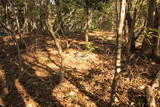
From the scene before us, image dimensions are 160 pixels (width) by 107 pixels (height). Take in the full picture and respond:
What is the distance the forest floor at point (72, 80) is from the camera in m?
6.46

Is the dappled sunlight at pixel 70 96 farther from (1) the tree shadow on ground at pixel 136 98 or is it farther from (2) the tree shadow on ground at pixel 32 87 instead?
(1) the tree shadow on ground at pixel 136 98

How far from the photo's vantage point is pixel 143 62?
28.1ft

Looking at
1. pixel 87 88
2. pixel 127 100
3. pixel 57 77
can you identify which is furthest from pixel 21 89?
pixel 127 100

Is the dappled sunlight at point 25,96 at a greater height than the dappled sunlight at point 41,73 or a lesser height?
lesser

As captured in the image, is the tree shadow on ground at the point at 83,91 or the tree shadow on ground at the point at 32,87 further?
the tree shadow on ground at the point at 32,87

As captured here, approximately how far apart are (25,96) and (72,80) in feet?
6.91

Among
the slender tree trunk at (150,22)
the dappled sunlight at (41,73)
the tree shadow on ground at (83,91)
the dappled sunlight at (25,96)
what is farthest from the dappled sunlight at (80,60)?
the dappled sunlight at (25,96)

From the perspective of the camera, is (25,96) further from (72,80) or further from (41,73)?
(72,80)

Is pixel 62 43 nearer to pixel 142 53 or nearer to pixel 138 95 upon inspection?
pixel 142 53

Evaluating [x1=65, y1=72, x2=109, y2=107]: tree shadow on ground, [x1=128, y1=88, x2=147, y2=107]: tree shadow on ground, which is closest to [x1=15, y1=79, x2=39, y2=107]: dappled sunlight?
[x1=65, y1=72, x2=109, y2=107]: tree shadow on ground

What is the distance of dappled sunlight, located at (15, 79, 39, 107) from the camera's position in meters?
6.46

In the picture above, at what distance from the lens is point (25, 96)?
6.85 meters

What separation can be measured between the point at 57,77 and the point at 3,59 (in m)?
4.53

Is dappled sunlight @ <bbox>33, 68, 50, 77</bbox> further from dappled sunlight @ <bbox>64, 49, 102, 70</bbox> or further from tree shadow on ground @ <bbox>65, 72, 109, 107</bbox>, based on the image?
dappled sunlight @ <bbox>64, 49, 102, 70</bbox>
